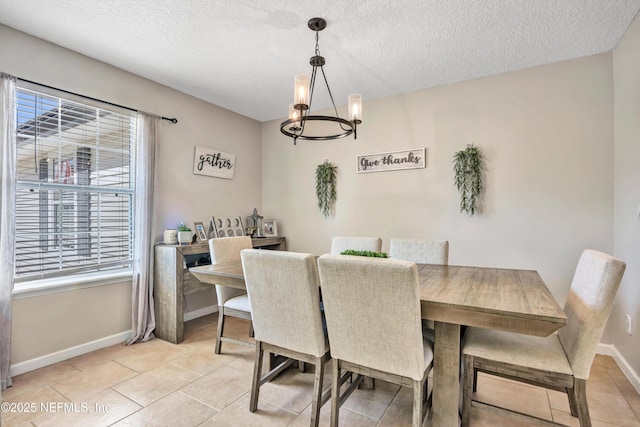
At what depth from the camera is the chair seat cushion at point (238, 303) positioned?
248cm

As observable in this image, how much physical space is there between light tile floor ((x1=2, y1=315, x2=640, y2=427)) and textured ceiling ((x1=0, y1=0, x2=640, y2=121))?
257 centimetres

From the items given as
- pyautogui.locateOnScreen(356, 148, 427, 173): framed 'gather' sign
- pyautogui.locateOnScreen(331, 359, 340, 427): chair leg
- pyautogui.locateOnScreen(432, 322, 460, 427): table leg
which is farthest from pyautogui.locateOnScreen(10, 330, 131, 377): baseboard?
pyautogui.locateOnScreen(356, 148, 427, 173): framed 'gather' sign

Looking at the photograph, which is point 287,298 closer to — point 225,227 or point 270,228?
point 225,227

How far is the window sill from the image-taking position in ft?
7.68

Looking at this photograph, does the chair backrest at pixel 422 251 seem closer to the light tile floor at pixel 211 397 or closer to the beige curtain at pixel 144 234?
the light tile floor at pixel 211 397

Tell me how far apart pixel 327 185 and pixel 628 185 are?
9.03 feet

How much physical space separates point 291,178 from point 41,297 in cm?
283

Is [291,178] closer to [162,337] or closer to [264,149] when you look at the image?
[264,149]

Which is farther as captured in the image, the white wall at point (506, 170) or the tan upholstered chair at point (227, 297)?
the white wall at point (506, 170)

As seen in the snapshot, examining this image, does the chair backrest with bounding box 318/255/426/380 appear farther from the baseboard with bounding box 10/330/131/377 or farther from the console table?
the baseboard with bounding box 10/330/131/377

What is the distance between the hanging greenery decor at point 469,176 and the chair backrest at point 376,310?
6.89 feet

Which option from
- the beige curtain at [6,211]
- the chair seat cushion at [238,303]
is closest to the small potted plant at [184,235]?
the chair seat cushion at [238,303]

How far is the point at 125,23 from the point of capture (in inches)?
86.6

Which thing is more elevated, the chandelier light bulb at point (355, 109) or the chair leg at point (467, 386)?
the chandelier light bulb at point (355, 109)
